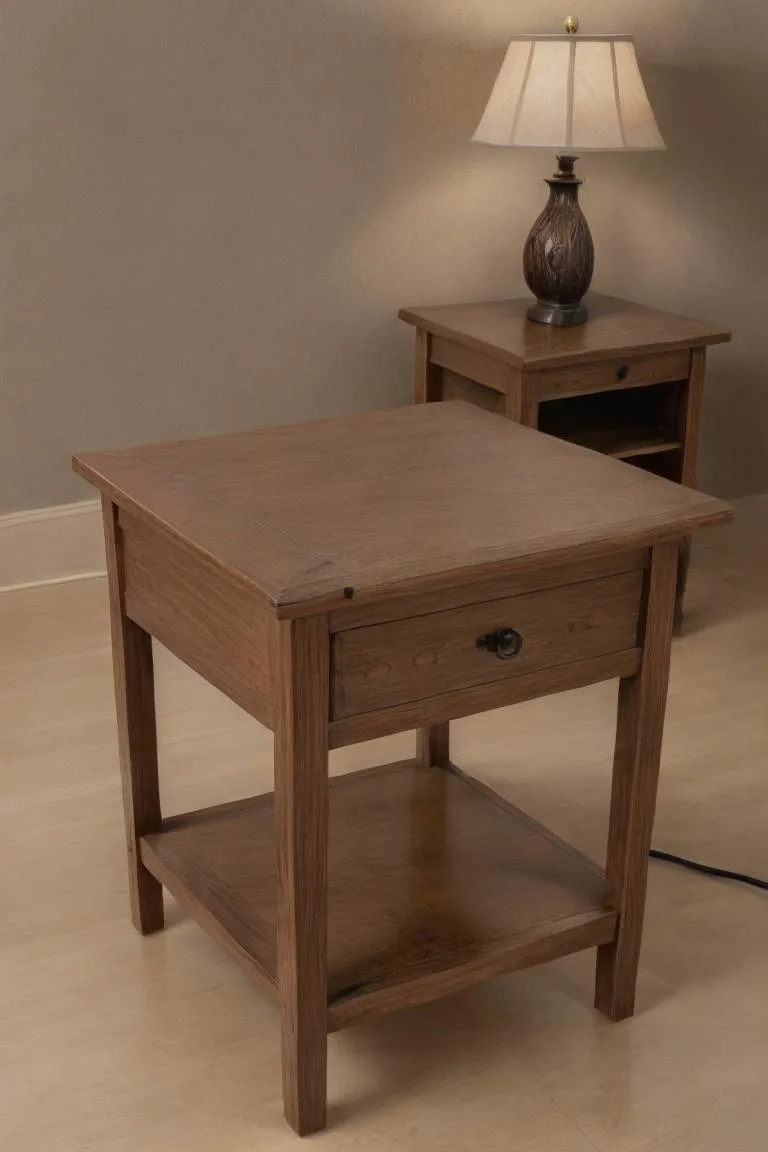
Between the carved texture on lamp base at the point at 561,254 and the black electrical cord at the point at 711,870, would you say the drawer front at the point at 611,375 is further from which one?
the black electrical cord at the point at 711,870

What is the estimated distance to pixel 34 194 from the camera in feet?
9.32

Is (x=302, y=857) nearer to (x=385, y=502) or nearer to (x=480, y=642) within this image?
(x=480, y=642)

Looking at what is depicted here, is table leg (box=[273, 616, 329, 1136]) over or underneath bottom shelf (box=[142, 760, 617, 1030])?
over

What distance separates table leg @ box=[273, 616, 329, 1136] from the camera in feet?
4.60

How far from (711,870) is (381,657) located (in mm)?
891

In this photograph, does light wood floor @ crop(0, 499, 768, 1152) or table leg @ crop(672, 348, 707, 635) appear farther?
table leg @ crop(672, 348, 707, 635)

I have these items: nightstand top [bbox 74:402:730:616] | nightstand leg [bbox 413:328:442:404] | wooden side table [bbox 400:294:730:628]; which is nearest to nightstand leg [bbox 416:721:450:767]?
nightstand top [bbox 74:402:730:616]

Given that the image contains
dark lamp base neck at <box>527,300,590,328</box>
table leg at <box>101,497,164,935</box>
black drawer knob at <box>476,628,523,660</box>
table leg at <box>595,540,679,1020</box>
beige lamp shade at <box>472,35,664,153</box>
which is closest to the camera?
black drawer knob at <box>476,628,523,660</box>

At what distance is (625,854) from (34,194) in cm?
185

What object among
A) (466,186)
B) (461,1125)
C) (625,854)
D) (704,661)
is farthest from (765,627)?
(461,1125)

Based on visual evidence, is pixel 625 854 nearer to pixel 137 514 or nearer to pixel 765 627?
pixel 137 514

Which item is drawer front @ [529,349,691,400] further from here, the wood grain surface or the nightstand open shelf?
the wood grain surface

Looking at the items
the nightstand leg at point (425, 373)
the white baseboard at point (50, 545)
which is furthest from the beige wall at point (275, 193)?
the nightstand leg at point (425, 373)

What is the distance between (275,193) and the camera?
3035 millimetres
